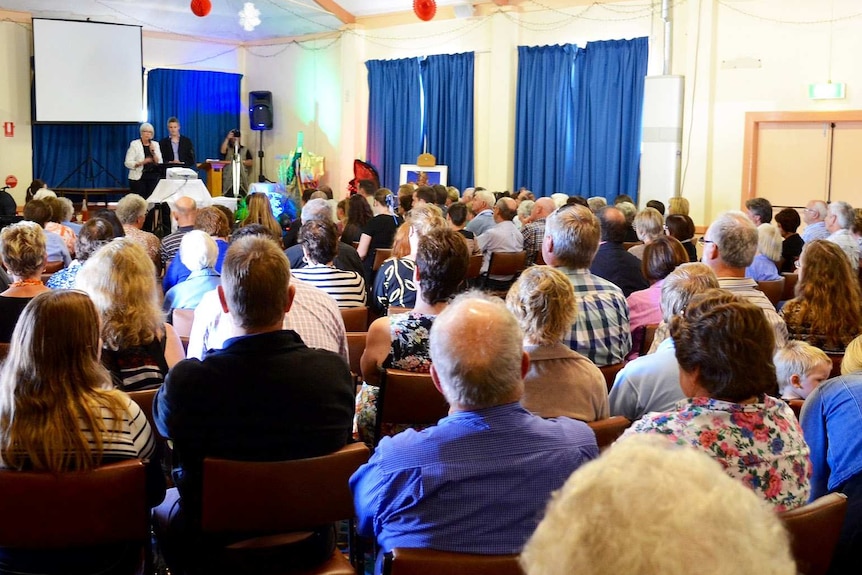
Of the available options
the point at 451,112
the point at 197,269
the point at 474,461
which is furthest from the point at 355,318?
the point at 451,112

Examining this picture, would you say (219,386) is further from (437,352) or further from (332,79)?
(332,79)

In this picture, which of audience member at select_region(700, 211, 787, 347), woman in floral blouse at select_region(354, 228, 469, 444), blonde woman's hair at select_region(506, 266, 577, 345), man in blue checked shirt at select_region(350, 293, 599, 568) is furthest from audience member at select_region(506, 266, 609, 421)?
audience member at select_region(700, 211, 787, 347)

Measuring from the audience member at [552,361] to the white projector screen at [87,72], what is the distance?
12.8 m

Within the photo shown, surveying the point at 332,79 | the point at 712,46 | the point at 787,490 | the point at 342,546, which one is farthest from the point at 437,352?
the point at 332,79

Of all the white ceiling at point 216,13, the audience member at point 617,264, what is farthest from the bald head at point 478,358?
the white ceiling at point 216,13

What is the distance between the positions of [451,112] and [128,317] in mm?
11080

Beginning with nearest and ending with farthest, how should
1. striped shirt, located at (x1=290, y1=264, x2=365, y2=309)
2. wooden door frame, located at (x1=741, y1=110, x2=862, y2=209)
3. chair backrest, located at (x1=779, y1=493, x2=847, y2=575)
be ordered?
chair backrest, located at (x1=779, y1=493, x2=847, y2=575), striped shirt, located at (x1=290, y1=264, x2=365, y2=309), wooden door frame, located at (x1=741, y1=110, x2=862, y2=209)

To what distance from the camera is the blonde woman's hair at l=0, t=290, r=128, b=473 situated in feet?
7.52

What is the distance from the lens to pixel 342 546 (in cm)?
369

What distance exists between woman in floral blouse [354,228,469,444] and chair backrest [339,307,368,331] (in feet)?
3.24

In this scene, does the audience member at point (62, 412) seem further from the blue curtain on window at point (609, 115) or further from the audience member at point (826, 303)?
the blue curtain on window at point (609, 115)

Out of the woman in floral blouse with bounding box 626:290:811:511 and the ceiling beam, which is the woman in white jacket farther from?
the woman in floral blouse with bounding box 626:290:811:511

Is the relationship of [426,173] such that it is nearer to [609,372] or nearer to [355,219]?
[355,219]

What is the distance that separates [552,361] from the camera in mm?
2947
